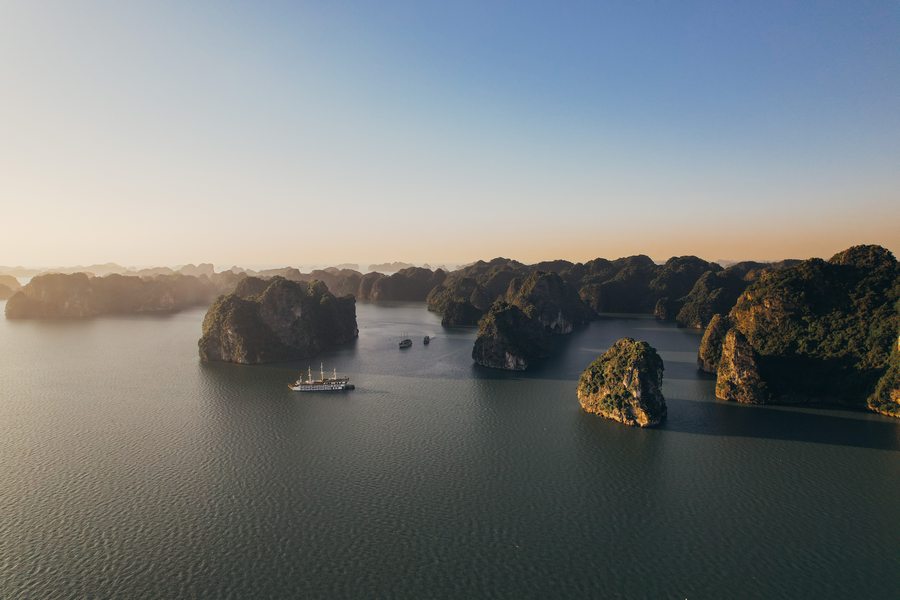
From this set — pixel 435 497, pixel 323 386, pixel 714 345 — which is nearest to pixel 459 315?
pixel 323 386

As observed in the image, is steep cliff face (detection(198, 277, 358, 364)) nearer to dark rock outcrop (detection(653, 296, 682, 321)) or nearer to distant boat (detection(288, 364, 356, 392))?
distant boat (detection(288, 364, 356, 392))

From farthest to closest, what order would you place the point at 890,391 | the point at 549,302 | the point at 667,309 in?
the point at 667,309 → the point at 549,302 → the point at 890,391

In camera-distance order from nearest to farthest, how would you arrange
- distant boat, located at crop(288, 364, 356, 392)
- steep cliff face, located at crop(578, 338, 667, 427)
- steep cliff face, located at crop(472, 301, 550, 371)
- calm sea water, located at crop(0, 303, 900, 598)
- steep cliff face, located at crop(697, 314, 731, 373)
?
calm sea water, located at crop(0, 303, 900, 598) < steep cliff face, located at crop(578, 338, 667, 427) < distant boat, located at crop(288, 364, 356, 392) < steep cliff face, located at crop(697, 314, 731, 373) < steep cliff face, located at crop(472, 301, 550, 371)

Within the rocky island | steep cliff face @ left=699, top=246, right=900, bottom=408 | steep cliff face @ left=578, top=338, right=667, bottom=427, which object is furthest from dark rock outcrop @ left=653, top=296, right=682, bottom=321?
steep cliff face @ left=578, top=338, right=667, bottom=427

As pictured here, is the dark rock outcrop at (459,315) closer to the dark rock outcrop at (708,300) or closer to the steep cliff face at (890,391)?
the dark rock outcrop at (708,300)

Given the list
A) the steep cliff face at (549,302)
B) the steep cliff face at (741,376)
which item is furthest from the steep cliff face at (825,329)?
the steep cliff face at (549,302)

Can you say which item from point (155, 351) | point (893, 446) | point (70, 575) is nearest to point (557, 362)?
point (893, 446)

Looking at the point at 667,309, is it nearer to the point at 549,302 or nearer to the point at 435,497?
the point at 549,302
